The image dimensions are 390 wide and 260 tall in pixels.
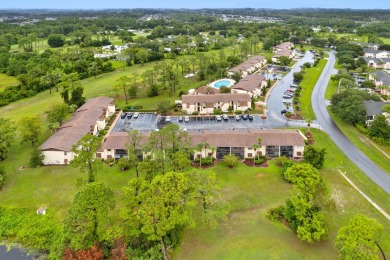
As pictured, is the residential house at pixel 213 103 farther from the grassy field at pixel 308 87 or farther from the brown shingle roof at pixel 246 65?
the brown shingle roof at pixel 246 65

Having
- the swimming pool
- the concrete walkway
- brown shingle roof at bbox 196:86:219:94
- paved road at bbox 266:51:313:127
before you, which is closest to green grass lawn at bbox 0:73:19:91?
brown shingle roof at bbox 196:86:219:94

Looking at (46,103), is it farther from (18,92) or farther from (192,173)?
(192,173)

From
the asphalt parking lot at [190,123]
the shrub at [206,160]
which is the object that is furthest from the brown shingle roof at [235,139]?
the asphalt parking lot at [190,123]

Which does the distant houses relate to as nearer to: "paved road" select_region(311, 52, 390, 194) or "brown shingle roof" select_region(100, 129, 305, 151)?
"paved road" select_region(311, 52, 390, 194)

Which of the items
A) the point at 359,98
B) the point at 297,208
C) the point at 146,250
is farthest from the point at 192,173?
the point at 359,98

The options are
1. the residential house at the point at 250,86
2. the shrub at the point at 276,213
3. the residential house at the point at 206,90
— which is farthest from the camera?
the residential house at the point at 206,90

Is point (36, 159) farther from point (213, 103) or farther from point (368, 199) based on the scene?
point (368, 199)

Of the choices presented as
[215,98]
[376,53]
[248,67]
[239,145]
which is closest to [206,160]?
[239,145]
